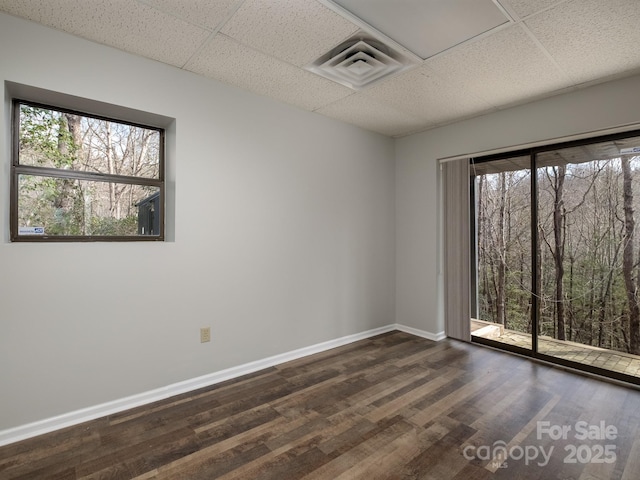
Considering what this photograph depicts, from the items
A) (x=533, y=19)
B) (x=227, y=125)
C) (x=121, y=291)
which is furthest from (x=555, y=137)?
(x=121, y=291)

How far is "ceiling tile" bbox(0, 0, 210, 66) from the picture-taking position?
184 centimetres

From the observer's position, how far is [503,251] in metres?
3.55

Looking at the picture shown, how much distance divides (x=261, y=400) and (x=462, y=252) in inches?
106

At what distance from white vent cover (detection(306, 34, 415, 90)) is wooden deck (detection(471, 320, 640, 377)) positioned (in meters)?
2.95

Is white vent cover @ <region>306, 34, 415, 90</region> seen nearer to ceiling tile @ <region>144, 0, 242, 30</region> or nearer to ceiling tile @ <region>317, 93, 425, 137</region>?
ceiling tile @ <region>317, 93, 425, 137</region>

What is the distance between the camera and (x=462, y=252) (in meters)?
3.73

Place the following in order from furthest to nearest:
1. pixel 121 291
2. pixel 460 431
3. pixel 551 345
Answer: pixel 551 345 < pixel 121 291 < pixel 460 431

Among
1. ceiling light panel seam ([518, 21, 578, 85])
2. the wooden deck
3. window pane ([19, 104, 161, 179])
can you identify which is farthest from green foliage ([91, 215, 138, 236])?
the wooden deck

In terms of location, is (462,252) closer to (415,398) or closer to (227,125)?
(415,398)

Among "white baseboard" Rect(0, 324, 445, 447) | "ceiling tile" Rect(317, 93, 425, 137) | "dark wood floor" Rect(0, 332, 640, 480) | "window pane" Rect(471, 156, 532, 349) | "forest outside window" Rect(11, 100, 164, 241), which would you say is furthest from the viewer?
"window pane" Rect(471, 156, 532, 349)

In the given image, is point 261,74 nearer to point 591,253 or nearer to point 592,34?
point 592,34

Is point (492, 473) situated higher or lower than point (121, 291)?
lower

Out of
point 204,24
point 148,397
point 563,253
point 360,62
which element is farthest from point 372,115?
point 148,397

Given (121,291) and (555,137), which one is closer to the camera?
(121,291)
